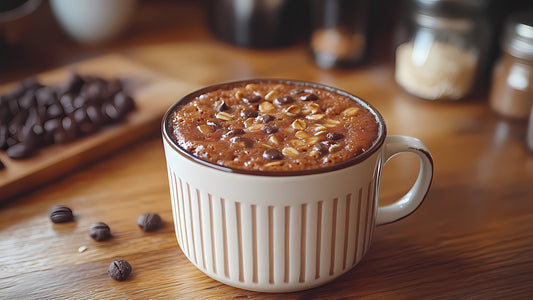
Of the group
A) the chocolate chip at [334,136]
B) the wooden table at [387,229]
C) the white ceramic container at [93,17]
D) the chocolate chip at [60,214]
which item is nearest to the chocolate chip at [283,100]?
the chocolate chip at [334,136]

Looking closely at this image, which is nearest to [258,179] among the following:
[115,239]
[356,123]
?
[356,123]

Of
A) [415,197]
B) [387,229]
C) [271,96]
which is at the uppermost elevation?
[271,96]

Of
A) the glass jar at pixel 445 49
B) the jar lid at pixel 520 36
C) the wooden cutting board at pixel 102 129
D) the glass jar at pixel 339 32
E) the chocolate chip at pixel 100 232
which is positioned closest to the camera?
the chocolate chip at pixel 100 232

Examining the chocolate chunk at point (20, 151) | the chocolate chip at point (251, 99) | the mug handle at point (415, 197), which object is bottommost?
the chocolate chunk at point (20, 151)

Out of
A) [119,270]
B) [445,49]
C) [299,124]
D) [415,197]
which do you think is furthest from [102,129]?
[445,49]

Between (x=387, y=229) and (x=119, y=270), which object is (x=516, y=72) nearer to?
(x=387, y=229)

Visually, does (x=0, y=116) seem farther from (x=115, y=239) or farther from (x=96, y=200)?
(x=115, y=239)

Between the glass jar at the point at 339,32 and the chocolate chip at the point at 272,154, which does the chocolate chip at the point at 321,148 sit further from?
the glass jar at the point at 339,32

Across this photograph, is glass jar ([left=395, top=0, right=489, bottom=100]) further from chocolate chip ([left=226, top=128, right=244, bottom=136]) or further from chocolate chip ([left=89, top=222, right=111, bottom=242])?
chocolate chip ([left=89, top=222, right=111, bottom=242])
